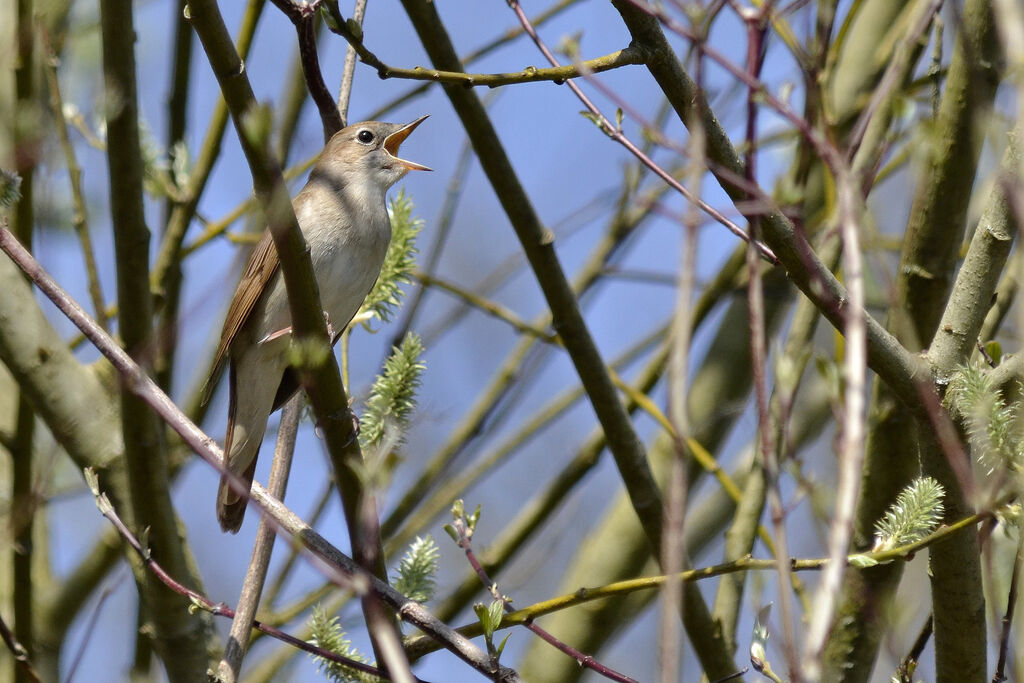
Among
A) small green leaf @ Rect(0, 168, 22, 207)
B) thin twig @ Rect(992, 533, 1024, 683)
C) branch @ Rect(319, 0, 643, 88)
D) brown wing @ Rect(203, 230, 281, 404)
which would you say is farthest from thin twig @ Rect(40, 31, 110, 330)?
thin twig @ Rect(992, 533, 1024, 683)

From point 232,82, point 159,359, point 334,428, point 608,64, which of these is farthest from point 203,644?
point 608,64

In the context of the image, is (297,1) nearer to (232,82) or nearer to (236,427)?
(232,82)

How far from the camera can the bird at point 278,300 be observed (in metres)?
3.65

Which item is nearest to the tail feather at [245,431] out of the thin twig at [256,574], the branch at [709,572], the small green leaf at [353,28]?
the thin twig at [256,574]

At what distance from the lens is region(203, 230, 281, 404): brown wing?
3.67 metres

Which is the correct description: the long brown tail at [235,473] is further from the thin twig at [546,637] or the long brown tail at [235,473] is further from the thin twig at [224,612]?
the thin twig at [546,637]

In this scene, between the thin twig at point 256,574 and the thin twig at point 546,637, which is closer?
the thin twig at point 546,637

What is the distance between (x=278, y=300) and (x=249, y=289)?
103mm

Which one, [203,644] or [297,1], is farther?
[203,644]

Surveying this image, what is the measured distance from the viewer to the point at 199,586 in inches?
120

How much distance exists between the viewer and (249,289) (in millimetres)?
3770

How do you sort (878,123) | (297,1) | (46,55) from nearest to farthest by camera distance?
1. (297,1)
2. (46,55)
3. (878,123)

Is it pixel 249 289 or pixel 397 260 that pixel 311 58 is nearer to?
pixel 397 260

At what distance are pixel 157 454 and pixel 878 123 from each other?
248cm
